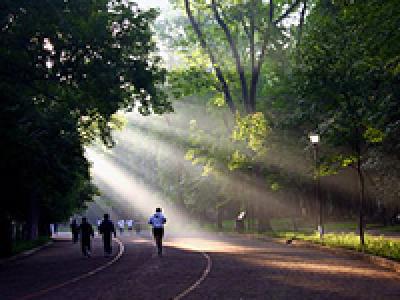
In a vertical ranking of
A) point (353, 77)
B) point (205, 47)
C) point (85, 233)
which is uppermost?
point (205, 47)

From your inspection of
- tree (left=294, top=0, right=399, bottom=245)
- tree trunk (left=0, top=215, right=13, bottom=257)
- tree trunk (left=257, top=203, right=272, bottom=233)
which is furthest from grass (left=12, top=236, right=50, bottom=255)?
tree (left=294, top=0, right=399, bottom=245)

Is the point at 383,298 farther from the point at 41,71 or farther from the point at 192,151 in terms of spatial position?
the point at 192,151

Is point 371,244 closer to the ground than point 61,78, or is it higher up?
closer to the ground

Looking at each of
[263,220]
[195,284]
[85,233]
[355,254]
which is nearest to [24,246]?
[85,233]

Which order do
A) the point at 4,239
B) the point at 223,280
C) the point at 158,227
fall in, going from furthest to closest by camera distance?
the point at 4,239 < the point at 158,227 < the point at 223,280

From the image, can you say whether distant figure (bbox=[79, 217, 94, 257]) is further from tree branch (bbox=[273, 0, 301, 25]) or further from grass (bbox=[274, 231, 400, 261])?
tree branch (bbox=[273, 0, 301, 25])

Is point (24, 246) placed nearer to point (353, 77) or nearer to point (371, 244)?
point (371, 244)

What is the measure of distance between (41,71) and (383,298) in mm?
17897

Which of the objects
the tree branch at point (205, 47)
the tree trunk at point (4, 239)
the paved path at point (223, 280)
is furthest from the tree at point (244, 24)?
the paved path at point (223, 280)

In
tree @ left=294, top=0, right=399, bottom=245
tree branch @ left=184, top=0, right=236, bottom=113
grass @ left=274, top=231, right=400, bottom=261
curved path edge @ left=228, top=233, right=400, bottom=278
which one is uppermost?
tree branch @ left=184, top=0, right=236, bottom=113

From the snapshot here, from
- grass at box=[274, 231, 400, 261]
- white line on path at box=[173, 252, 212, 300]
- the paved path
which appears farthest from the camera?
grass at box=[274, 231, 400, 261]

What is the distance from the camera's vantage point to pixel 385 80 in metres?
22.4

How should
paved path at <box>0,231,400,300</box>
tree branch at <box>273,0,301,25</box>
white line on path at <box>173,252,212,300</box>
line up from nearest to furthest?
1. white line on path at <box>173,252,212,300</box>
2. paved path at <box>0,231,400,300</box>
3. tree branch at <box>273,0,301,25</box>

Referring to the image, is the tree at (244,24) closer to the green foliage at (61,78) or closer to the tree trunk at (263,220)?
the tree trunk at (263,220)
